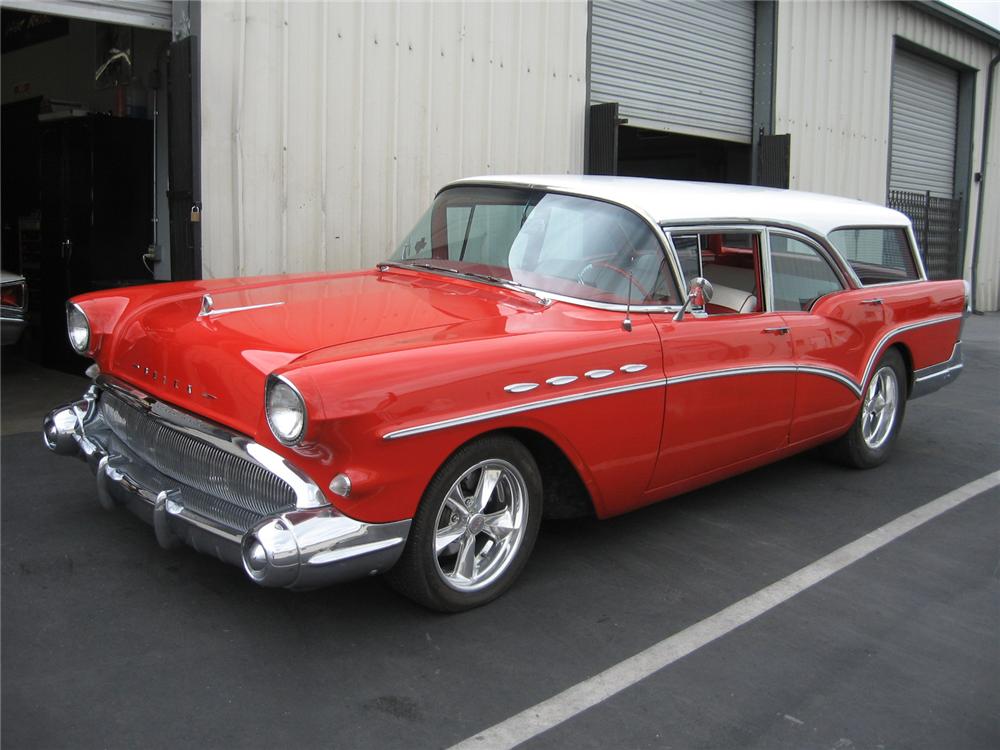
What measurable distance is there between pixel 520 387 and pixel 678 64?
7966mm

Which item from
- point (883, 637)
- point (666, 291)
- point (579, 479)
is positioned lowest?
point (883, 637)

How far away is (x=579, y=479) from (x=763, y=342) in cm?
126

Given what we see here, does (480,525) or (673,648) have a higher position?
(480,525)

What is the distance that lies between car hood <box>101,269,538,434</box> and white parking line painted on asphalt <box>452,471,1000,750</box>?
1211 mm

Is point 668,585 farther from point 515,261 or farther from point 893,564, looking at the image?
point 515,261

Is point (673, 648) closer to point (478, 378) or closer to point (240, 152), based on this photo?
point (478, 378)

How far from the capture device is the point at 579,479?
11.8 feet

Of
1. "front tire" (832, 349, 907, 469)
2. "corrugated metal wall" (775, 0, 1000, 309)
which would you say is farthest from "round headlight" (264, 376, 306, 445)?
"corrugated metal wall" (775, 0, 1000, 309)

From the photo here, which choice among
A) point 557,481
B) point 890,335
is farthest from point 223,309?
point 890,335

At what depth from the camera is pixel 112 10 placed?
5.86m

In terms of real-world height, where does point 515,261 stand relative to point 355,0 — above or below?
below

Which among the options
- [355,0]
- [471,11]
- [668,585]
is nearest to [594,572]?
[668,585]

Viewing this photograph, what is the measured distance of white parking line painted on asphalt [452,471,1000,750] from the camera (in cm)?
260

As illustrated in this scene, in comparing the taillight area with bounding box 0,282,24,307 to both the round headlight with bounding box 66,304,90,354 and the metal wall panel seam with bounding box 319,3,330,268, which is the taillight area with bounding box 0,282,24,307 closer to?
the metal wall panel seam with bounding box 319,3,330,268
